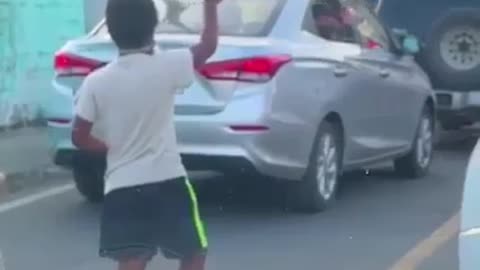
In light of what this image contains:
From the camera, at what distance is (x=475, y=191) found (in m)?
5.78

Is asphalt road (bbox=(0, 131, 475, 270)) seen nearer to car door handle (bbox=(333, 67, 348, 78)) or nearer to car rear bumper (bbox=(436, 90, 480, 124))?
car door handle (bbox=(333, 67, 348, 78))

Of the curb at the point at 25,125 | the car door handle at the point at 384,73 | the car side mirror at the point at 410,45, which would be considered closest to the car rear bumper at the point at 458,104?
the car side mirror at the point at 410,45

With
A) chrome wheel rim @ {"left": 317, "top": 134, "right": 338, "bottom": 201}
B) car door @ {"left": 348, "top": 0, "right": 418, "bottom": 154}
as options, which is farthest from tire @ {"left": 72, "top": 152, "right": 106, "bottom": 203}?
car door @ {"left": 348, "top": 0, "right": 418, "bottom": 154}

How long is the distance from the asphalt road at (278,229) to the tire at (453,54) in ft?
6.55

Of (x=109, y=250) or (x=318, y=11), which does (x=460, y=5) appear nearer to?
(x=318, y=11)

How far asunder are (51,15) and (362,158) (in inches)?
235

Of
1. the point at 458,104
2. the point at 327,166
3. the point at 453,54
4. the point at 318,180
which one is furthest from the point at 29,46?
the point at 318,180

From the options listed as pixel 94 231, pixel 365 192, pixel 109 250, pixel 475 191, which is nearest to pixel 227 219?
pixel 94 231

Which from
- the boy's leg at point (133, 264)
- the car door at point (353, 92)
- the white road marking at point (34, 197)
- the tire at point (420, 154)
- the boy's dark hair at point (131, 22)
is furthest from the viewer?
the tire at point (420, 154)

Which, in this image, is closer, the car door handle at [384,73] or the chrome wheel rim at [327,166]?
the chrome wheel rim at [327,166]

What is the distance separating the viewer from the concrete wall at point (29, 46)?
53.1ft

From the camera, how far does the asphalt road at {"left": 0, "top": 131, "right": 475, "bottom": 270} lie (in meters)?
9.53

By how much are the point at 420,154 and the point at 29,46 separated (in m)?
5.15

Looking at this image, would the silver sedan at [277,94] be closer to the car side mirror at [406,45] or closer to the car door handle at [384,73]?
the car door handle at [384,73]
